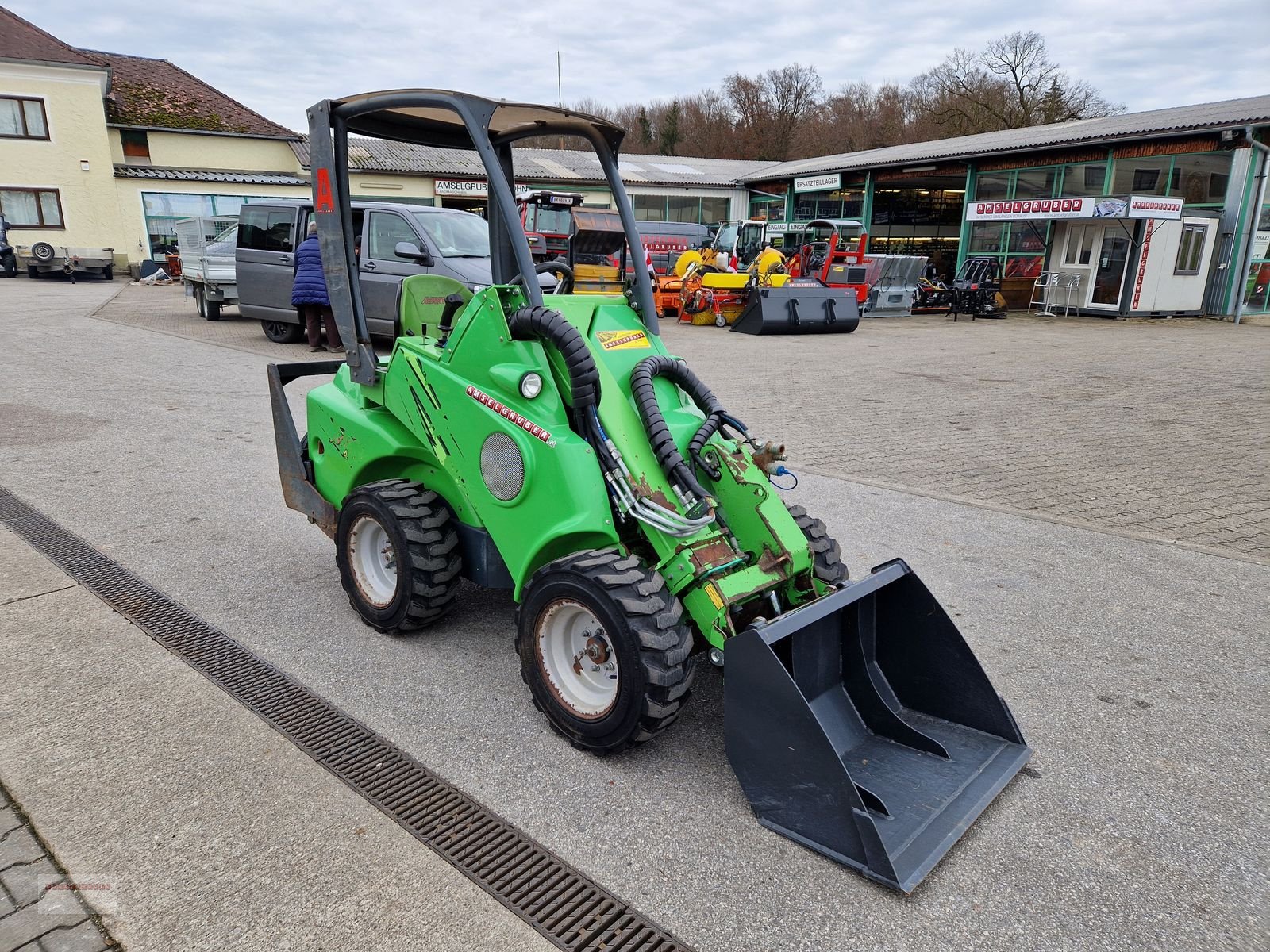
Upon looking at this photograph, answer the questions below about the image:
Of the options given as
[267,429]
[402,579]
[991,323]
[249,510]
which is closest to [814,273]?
[991,323]

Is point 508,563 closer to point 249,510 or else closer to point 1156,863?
point 1156,863

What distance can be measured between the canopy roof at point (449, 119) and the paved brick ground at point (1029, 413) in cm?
371

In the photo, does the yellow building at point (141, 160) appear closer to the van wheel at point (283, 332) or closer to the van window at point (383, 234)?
the van wheel at point (283, 332)

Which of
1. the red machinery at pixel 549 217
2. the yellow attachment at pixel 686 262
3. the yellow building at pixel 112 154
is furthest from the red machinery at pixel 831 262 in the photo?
the yellow building at pixel 112 154

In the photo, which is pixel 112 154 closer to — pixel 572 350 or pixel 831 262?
pixel 831 262

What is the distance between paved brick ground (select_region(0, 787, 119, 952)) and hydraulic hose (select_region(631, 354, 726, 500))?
2.12 m

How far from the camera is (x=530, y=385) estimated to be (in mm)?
3107

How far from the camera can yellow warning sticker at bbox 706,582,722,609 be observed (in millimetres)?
2850

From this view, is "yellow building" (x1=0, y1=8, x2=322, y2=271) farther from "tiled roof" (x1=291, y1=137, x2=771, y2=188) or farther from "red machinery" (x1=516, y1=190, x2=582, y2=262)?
"red machinery" (x1=516, y1=190, x2=582, y2=262)

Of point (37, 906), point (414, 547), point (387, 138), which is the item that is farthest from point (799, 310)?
point (37, 906)

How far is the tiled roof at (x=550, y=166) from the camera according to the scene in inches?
1280

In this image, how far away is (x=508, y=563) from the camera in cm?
323

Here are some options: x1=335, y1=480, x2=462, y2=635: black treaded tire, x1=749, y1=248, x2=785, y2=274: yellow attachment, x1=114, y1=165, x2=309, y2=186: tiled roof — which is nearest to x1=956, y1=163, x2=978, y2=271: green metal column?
x1=749, y1=248, x2=785, y2=274: yellow attachment

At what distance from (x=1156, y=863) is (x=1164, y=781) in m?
0.47
